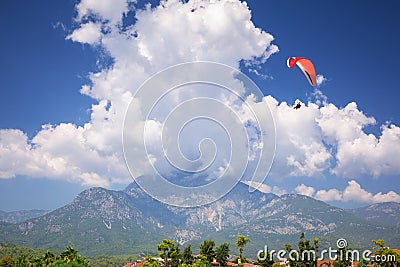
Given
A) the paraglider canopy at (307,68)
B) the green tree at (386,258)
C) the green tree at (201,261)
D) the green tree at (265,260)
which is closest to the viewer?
the paraglider canopy at (307,68)

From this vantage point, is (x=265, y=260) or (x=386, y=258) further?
(x=265, y=260)

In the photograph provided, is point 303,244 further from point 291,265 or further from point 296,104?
point 296,104

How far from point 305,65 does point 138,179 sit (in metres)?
8.46

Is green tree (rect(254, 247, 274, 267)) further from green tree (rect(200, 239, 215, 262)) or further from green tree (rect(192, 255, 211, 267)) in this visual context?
green tree (rect(192, 255, 211, 267))

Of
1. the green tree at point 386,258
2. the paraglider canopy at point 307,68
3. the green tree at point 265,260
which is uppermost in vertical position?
the paraglider canopy at point 307,68

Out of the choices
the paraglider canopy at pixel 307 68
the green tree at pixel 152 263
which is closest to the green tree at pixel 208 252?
the green tree at pixel 152 263

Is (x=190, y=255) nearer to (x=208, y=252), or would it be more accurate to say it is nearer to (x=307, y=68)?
(x=208, y=252)

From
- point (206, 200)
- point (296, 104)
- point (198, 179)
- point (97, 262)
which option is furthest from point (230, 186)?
point (97, 262)

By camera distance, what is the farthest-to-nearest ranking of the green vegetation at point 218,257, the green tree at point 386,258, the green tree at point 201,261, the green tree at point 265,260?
the green tree at point 265,260 < the green vegetation at point 218,257 < the green tree at point 386,258 < the green tree at point 201,261

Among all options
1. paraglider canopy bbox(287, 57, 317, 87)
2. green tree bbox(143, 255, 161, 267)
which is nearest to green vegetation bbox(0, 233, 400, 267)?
green tree bbox(143, 255, 161, 267)

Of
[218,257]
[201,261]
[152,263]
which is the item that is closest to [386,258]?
[201,261]

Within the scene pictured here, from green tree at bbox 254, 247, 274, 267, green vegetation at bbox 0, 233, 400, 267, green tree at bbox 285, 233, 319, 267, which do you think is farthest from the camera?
green tree at bbox 254, 247, 274, 267

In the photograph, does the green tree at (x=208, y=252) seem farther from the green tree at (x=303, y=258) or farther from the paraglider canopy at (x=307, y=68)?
the paraglider canopy at (x=307, y=68)

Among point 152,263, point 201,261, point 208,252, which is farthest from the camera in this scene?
point 208,252
